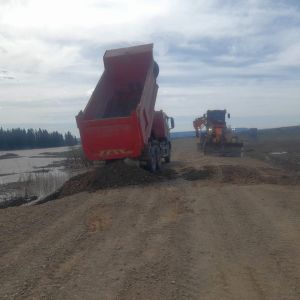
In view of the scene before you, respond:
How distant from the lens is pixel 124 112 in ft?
60.5

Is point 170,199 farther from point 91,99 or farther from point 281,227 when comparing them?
point 91,99

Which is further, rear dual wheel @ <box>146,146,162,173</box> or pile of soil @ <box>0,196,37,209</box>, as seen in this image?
rear dual wheel @ <box>146,146,162,173</box>

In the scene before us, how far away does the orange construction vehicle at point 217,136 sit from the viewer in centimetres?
2889

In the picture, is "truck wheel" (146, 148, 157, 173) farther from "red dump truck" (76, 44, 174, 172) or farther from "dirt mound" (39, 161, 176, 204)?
"dirt mound" (39, 161, 176, 204)

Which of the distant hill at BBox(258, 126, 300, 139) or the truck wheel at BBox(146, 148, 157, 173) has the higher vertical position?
the truck wheel at BBox(146, 148, 157, 173)

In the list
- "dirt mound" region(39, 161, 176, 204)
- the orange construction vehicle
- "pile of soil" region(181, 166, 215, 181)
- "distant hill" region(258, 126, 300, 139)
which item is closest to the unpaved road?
"dirt mound" region(39, 161, 176, 204)

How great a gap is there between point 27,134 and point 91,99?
216 feet

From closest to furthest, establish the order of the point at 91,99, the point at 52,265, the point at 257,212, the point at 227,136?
the point at 52,265, the point at 257,212, the point at 91,99, the point at 227,136

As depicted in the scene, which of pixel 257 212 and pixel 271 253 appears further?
pixel 257 212

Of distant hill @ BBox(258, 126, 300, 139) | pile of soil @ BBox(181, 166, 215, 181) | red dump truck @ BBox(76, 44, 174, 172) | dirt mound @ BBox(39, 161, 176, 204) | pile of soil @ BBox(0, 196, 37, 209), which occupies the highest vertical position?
red dump truck @ BBox(76, 44, 174, 172)

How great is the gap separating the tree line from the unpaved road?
6617 centimetres

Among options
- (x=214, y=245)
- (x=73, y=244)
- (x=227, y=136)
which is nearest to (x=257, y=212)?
(x=214, y=245)

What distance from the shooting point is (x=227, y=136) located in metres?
30.4

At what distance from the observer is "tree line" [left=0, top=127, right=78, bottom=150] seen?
76562 millimetres
